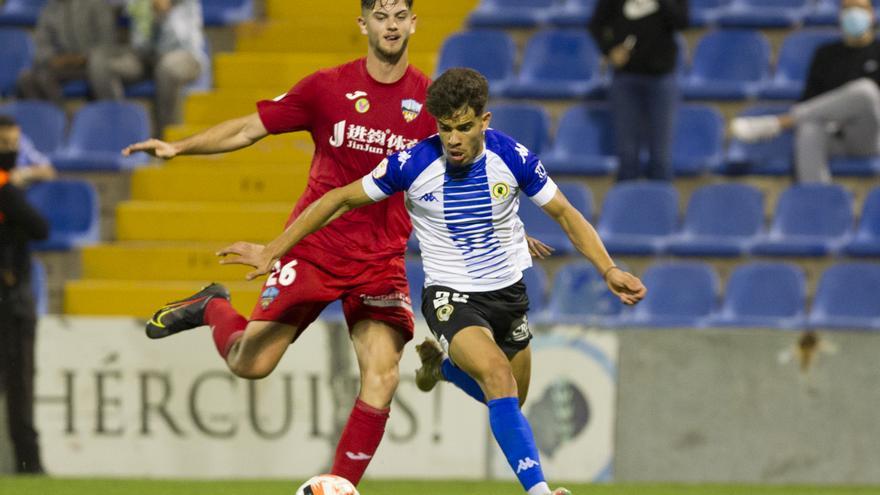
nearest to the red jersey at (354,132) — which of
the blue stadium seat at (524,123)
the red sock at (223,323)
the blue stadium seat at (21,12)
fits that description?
the red sock at (223,323)

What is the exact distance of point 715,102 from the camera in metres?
12.2

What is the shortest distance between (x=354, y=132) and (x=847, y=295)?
16.4 ft

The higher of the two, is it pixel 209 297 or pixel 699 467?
pixel 209 297

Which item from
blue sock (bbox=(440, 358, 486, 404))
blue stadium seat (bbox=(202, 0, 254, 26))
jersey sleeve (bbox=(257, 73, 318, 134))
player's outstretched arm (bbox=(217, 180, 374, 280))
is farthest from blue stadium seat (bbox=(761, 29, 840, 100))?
→ player's outstretched arm (bbox=(217, 180, 374, 280))

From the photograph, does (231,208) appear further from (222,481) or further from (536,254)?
(536,254)

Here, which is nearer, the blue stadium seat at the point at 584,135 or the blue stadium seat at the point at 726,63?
the blue stadium seat at the point at 584,135

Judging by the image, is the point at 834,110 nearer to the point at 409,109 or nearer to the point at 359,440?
the point at 409,109

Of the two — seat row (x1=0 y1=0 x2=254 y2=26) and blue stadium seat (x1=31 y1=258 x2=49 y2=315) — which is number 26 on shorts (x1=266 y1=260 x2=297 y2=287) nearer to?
blue stadium seat (x1=31 y1=258 x2=49 y2=315)

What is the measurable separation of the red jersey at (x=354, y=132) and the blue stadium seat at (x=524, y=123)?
4.81 meters

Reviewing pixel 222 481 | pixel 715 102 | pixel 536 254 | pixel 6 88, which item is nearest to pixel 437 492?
pixel 222 481

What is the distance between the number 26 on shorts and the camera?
7.07m

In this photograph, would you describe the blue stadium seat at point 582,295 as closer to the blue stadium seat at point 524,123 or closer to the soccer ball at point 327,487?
the blue stadium seat at point 524,123

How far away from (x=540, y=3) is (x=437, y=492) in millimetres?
5399

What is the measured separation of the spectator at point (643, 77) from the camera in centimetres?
1124
